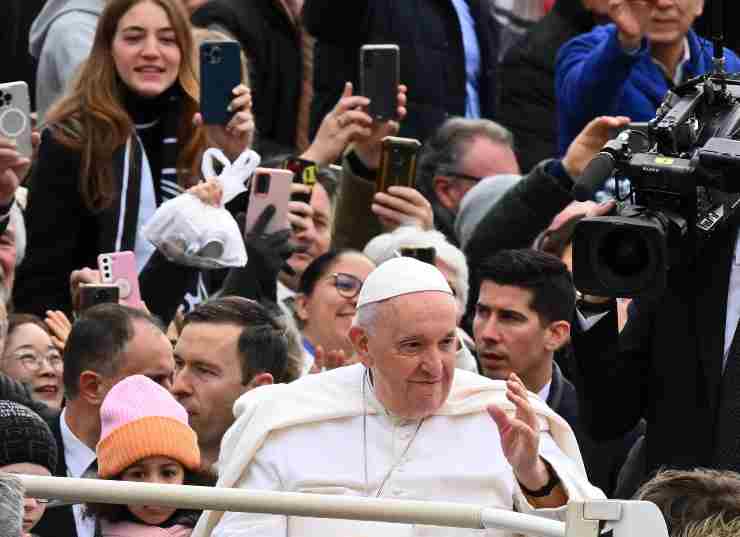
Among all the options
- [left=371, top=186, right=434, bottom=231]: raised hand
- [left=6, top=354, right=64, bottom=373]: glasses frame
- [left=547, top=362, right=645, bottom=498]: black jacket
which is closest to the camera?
[left=547, top=362, right=645, bottom=498]: black jacket

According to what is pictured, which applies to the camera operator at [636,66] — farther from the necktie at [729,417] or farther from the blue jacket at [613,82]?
the necktie at [729,417]

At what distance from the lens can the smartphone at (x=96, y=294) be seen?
7539mm

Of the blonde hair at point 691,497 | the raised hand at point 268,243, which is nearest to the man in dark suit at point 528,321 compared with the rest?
the raised hand at point 268,243

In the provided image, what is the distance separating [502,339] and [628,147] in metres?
2.12

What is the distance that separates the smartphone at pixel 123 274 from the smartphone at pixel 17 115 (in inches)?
19.8

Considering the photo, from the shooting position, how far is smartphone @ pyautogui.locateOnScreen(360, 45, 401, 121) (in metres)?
8.52

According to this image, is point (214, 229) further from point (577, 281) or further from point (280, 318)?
point (577, 281)

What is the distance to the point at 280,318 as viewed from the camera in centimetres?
→ 751

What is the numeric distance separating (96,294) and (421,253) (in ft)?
4.05

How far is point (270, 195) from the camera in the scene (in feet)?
26.6

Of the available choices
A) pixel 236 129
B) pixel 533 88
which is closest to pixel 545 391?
pixel 236 129

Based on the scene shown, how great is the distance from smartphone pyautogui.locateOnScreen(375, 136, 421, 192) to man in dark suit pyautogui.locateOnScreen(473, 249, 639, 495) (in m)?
0.59

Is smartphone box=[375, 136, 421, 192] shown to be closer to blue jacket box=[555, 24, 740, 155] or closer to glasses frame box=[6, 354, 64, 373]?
blue jacket box=[555, 24, 740, 155]

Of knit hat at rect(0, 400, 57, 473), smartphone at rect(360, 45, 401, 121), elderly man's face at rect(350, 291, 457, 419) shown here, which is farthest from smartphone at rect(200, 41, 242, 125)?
knit hat at rect(0, 400, 57, 473)
